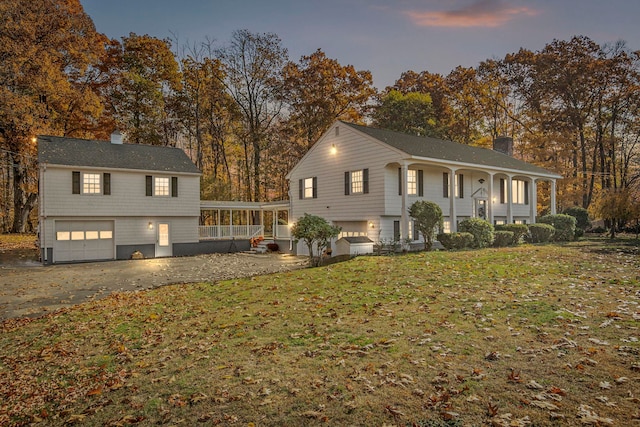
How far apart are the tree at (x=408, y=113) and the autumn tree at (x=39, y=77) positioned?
23.9 metres

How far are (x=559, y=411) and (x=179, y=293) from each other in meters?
9.31

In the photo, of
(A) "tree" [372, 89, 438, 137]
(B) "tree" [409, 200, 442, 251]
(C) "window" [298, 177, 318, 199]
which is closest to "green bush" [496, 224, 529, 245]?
(B) "tree" [409, 200, 442, 251]

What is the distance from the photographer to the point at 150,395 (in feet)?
14.8

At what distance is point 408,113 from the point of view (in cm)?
3519

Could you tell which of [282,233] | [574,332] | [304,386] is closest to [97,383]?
[304,386]

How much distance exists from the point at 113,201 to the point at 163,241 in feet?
12.3

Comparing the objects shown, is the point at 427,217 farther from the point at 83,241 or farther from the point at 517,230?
the point at 83,241

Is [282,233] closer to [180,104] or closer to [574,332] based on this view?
[180,104]

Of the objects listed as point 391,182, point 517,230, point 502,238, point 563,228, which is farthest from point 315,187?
point 563,228

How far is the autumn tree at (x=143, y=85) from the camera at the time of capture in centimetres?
3194

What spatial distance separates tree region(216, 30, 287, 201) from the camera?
1304 inches

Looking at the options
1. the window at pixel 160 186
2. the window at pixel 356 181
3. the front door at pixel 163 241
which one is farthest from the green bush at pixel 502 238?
the window at pixel 160 186

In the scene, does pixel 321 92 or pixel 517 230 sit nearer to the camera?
pixel 517 230

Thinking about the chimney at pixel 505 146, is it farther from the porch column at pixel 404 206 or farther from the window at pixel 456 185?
the porch column at pixel 404 206
